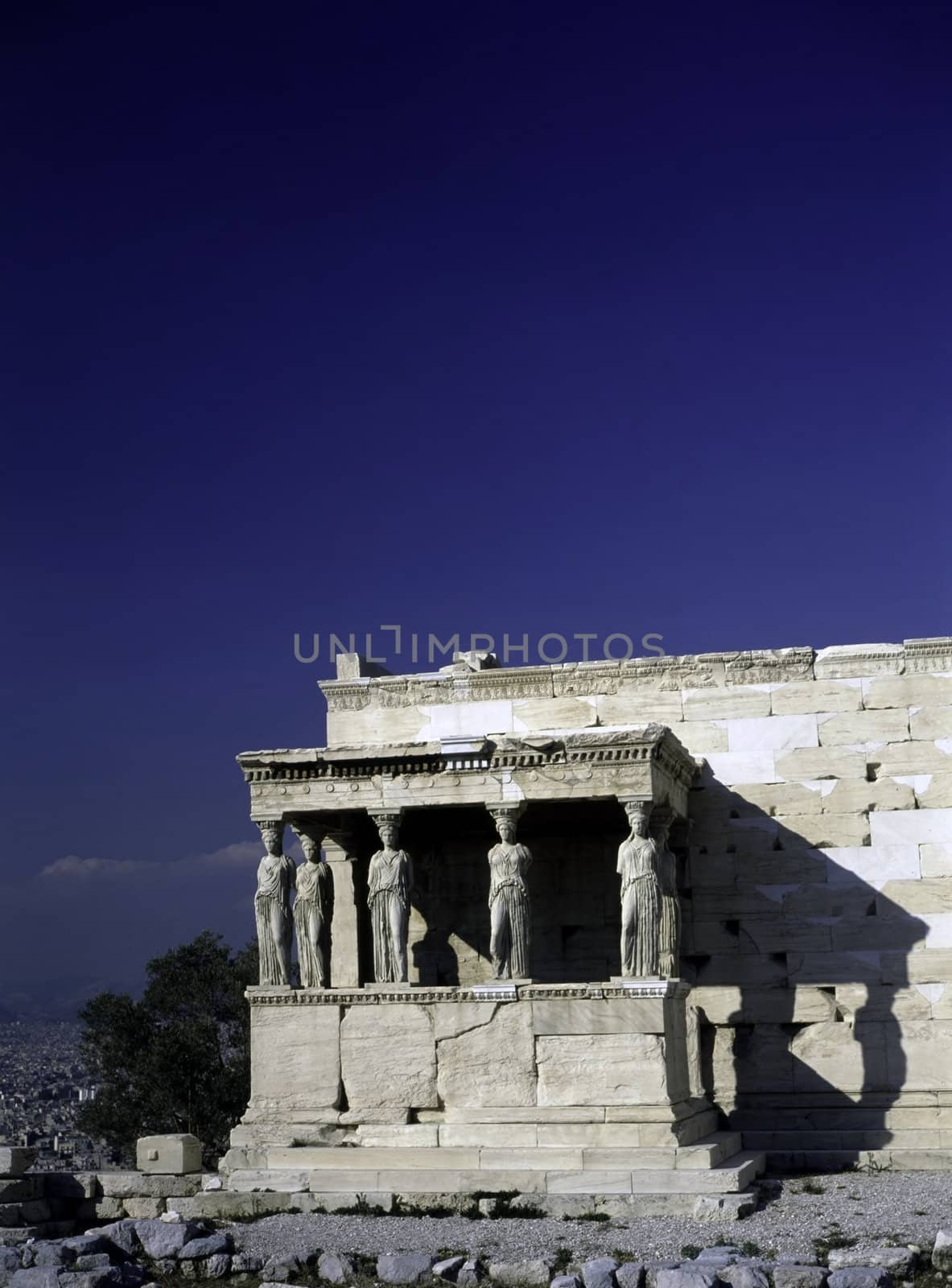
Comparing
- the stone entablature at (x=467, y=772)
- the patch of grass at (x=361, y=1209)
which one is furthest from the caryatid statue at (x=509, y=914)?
the patch of grass at (x=361, y=1209)

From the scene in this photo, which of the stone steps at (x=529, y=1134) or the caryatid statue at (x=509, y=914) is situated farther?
the caryatid statue at (x=509, y=914)

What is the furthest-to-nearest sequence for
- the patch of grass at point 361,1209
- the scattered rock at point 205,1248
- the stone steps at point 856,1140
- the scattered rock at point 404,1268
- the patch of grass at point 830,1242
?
the stone steps at point 856,1140 < the patch of grass at point 361,1209 < the scattered rock at point 205,1248 < the patch of grass at point 830,1242 < the scattered rock at point 404,1268

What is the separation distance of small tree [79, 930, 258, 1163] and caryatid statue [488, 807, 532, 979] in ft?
35.9

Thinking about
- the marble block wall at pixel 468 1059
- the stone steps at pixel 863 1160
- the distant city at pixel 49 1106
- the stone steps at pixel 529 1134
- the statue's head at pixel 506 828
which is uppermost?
the statue's head at pixel 506 828

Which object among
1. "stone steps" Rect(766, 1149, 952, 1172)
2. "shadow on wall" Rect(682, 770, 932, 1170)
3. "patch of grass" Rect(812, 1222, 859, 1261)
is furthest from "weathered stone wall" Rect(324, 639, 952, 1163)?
"patch of grass" Rect(812, 1222, 859, 1261)

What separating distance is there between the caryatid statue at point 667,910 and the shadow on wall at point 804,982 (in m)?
0.90

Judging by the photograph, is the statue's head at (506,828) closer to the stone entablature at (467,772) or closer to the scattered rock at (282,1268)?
the stone entablature at (467,772)

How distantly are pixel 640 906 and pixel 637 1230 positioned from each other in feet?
9.97

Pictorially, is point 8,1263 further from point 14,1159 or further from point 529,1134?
point 529,1134

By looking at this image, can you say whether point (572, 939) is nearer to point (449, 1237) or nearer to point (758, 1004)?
point (758, 1004)

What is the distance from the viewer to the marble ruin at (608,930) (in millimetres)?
15039

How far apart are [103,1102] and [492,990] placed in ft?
42.1

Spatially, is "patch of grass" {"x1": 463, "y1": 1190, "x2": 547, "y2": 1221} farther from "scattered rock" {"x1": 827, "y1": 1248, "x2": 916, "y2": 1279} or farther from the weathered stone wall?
the weathered stone wall

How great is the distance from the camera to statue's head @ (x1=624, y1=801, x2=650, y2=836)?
15.6 m
